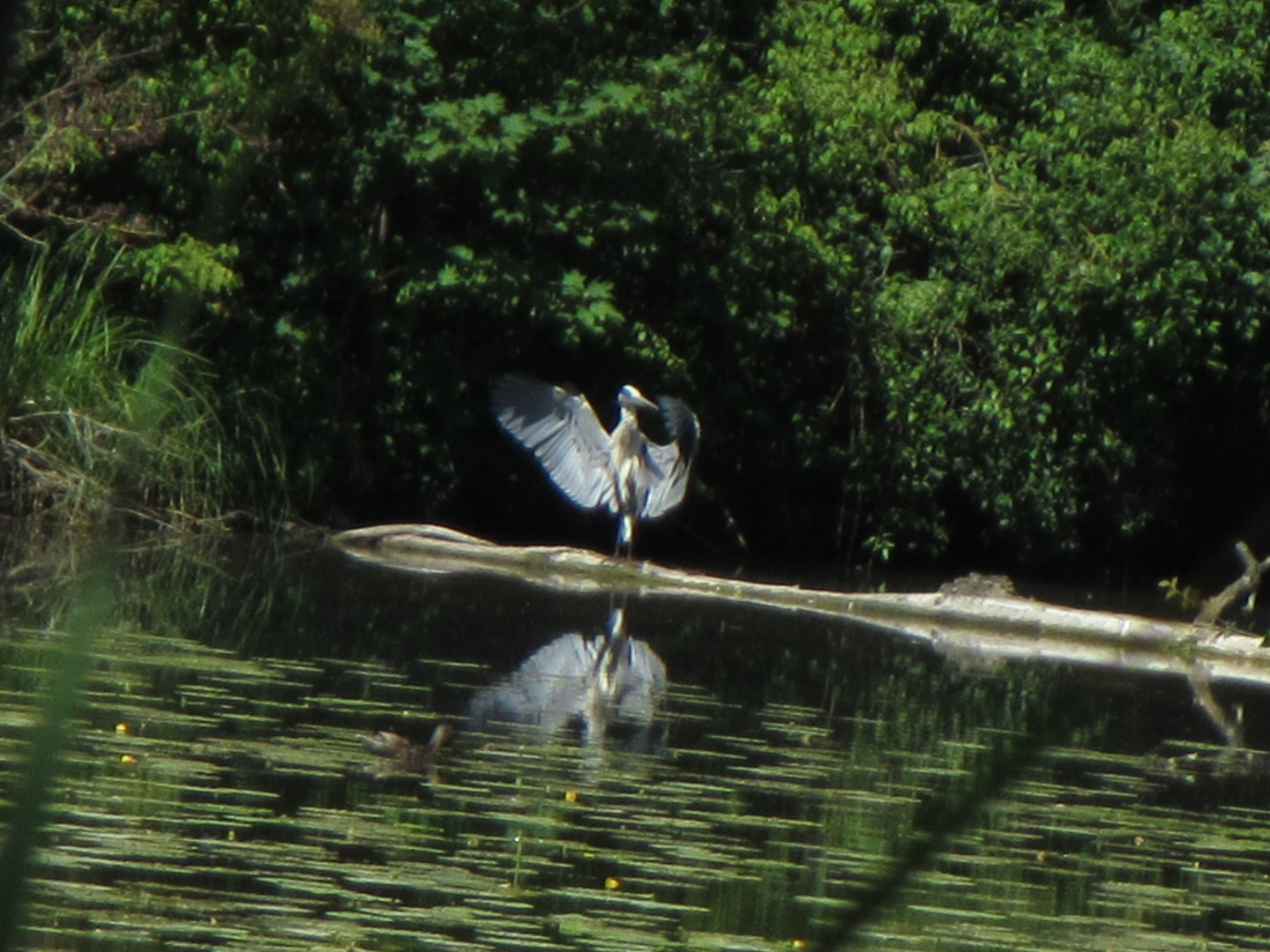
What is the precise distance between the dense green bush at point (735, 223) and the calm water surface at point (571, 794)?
20.1 ft

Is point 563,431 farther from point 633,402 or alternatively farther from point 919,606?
point 919,606

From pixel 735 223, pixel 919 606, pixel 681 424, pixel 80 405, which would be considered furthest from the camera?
pixel 735 223

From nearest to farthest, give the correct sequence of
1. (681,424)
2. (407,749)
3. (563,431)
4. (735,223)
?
(407,749)
(563,431)
(681,424)
(735,223)

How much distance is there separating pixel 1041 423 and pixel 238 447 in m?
6.30

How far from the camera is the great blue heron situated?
1555 centimetres

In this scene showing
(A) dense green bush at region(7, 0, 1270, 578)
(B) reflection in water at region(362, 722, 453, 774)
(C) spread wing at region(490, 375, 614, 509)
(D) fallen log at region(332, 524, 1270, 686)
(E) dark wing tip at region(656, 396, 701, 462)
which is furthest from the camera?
(A) dense green bush at region(7, 0, 1270, 578)

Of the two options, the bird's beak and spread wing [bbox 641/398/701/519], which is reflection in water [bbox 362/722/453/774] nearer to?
spread wing [bbox 641/398/701/519]

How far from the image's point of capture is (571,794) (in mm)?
6789

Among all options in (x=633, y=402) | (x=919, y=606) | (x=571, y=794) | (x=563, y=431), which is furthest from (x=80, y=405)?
(x=571, y=794)

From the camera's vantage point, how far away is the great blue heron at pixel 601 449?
51.0 feet

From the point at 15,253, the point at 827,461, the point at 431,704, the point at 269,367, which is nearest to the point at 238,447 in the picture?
the point at 269,367

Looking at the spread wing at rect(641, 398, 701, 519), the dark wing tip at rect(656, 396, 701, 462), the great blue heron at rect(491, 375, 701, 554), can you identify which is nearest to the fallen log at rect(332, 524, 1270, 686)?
the great blue heron at rect(491, 375, 701, 554)

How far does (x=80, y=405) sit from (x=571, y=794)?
9499mm

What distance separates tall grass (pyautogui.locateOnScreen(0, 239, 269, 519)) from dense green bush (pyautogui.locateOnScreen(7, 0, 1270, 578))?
589 mm
